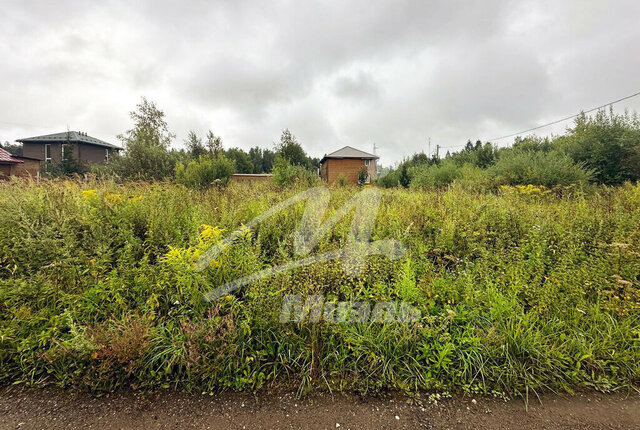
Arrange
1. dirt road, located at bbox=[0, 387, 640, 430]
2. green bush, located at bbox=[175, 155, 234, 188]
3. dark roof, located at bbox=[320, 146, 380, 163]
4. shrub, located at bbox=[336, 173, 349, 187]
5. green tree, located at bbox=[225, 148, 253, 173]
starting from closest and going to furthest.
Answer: dirt road, located at bbox=[0, 387, 640, 430]
green bush, located at bbox=[175, 155, 234, 188]
shrub, located at bbox=[336, 173, 349, 187]
dark roof, located at bbox=[320, 146, 380, 163]
green tree, located at bbox=[225, 148, 253, 173]

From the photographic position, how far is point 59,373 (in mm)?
1711

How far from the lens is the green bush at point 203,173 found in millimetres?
9203

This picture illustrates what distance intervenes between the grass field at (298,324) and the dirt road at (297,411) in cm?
9

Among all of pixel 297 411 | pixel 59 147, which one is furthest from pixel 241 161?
pixel 297 411

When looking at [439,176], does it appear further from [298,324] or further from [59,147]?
[59,147]

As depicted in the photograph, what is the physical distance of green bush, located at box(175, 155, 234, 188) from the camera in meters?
9.20

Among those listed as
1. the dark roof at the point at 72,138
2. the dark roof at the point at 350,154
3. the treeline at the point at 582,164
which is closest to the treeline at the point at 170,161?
the dark roof at the point at 350,154

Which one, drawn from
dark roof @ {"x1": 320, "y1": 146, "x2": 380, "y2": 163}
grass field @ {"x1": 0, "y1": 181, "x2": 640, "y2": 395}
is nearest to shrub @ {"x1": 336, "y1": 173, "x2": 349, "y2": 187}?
grass field @ {"x1": 0, "y1": 181, "x2": 640, "y2": 395}

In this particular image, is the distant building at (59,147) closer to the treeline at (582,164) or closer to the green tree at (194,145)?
the green tree at (194,145)

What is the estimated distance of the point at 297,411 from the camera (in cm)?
158

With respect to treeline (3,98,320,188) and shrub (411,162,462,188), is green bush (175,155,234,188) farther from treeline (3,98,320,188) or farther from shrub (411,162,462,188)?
shrub (411,162,462,188)

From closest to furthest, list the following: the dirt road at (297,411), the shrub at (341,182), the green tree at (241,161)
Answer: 1. the dirt road at (297,411)
2. the shrub at (341,182)
3. the green tree at (241,161)

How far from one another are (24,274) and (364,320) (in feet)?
11.1

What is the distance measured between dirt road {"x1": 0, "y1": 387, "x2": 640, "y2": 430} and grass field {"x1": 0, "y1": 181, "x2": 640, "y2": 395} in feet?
0.28
